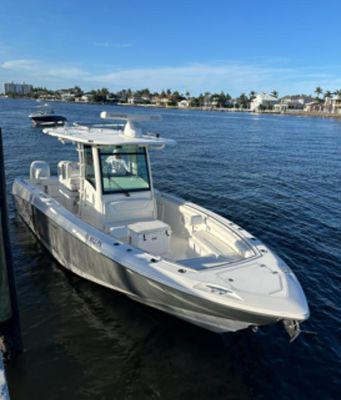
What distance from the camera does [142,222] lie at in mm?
6887

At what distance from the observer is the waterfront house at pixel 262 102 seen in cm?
15277

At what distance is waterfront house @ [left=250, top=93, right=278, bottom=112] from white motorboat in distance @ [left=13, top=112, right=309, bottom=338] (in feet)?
507

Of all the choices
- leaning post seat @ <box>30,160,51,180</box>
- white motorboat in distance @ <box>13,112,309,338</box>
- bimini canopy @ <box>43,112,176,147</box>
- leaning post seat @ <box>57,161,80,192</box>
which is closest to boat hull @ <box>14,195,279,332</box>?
white motorboat in distance @ <box>13,112,309,338</box>

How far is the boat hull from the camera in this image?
15.1ft

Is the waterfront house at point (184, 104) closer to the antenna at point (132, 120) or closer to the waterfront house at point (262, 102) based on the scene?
the waterfront house at point (262, 102)

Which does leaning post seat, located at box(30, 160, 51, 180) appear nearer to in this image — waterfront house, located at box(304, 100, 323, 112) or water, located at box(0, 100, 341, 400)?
water, located at box(0, 100, 341, 400)

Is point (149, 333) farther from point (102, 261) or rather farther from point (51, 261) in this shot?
point (51, 261)

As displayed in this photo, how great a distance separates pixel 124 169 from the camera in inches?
287

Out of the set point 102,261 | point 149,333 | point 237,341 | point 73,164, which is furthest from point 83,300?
point 73,164

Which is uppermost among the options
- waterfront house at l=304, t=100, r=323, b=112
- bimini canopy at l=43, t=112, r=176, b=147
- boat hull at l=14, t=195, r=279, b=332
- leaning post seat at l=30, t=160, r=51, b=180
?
waterfront house at l=304, t=100, r=323, b=112

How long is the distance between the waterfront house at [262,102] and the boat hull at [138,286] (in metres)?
156

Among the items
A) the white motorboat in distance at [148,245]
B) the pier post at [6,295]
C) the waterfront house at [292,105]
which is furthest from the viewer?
the waterfront house at [292,105]

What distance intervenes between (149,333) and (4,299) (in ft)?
8.01

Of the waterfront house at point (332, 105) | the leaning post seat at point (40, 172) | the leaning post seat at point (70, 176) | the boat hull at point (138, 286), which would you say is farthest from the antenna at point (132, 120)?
the waterfront house at point (332, 105)
